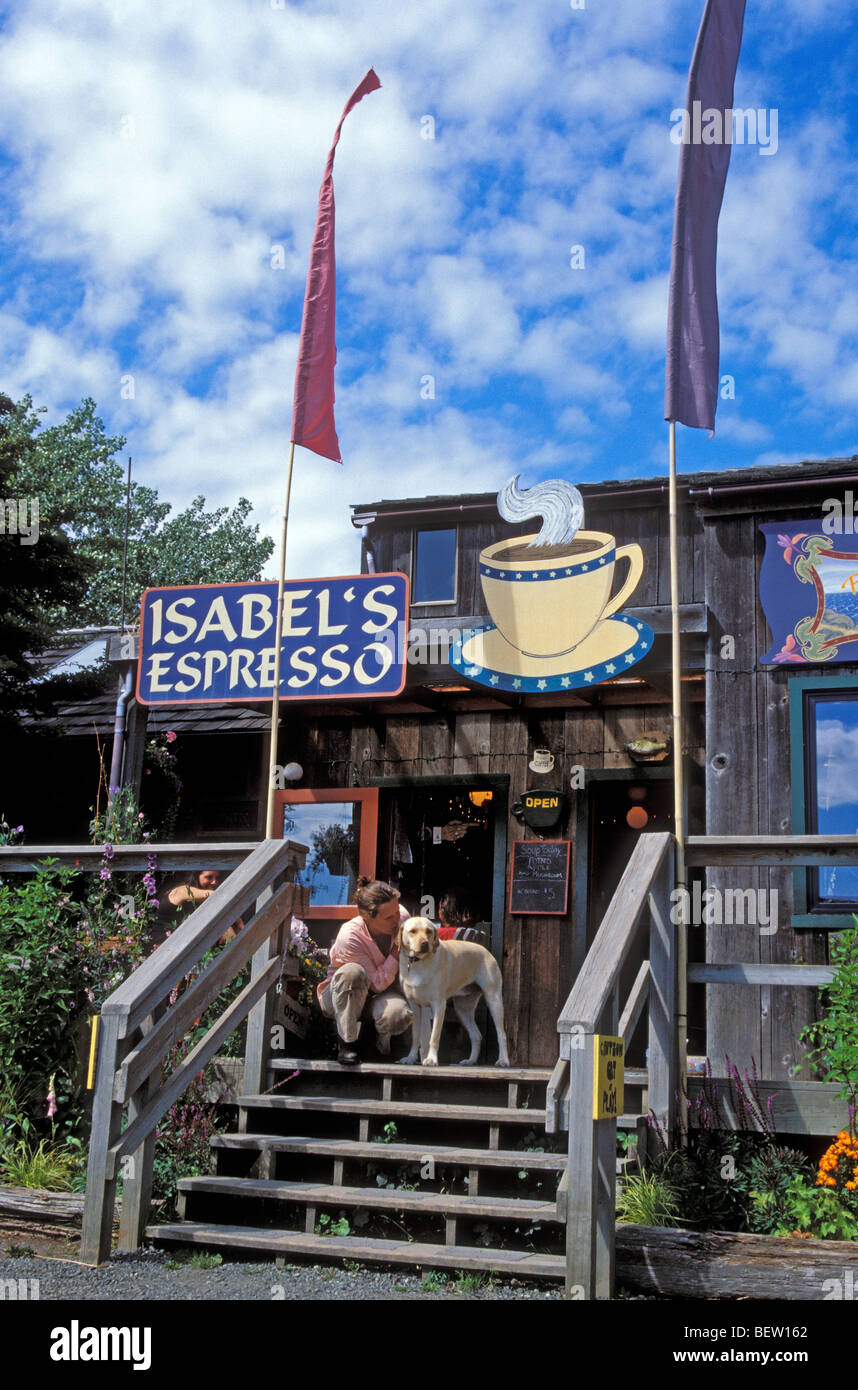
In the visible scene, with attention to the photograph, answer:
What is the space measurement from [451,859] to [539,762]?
1.31 m

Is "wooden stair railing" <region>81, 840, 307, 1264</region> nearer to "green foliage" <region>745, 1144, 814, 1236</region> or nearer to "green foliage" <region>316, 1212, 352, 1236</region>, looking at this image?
"green foliage" <region>316, 1212, 352, 1236</region>

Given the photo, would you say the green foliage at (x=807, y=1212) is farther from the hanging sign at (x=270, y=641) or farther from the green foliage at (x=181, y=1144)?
the hanging sign at (x=270, y=641)

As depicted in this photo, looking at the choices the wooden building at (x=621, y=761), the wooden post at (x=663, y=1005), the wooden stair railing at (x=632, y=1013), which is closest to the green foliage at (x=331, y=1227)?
the wooden stair railing at (x=632, y=1013)

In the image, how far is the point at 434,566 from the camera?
11953 millimetres

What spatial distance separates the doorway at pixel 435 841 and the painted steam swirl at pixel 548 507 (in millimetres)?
2092

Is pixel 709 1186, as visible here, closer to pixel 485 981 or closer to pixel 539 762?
pixel 485 981

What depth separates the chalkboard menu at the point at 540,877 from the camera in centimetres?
976

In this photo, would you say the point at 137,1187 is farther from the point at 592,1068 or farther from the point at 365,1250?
the point at 592,1068

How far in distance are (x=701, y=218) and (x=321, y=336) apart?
2796 millimetres

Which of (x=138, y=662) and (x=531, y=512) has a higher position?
(x=531, y=512)

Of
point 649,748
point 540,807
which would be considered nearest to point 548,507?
point 649,748

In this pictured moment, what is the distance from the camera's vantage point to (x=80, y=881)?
1200 centimetres

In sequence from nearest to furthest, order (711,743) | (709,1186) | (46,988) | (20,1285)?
(20,1285)
(709,1186)
(46,988)
(711,743)
